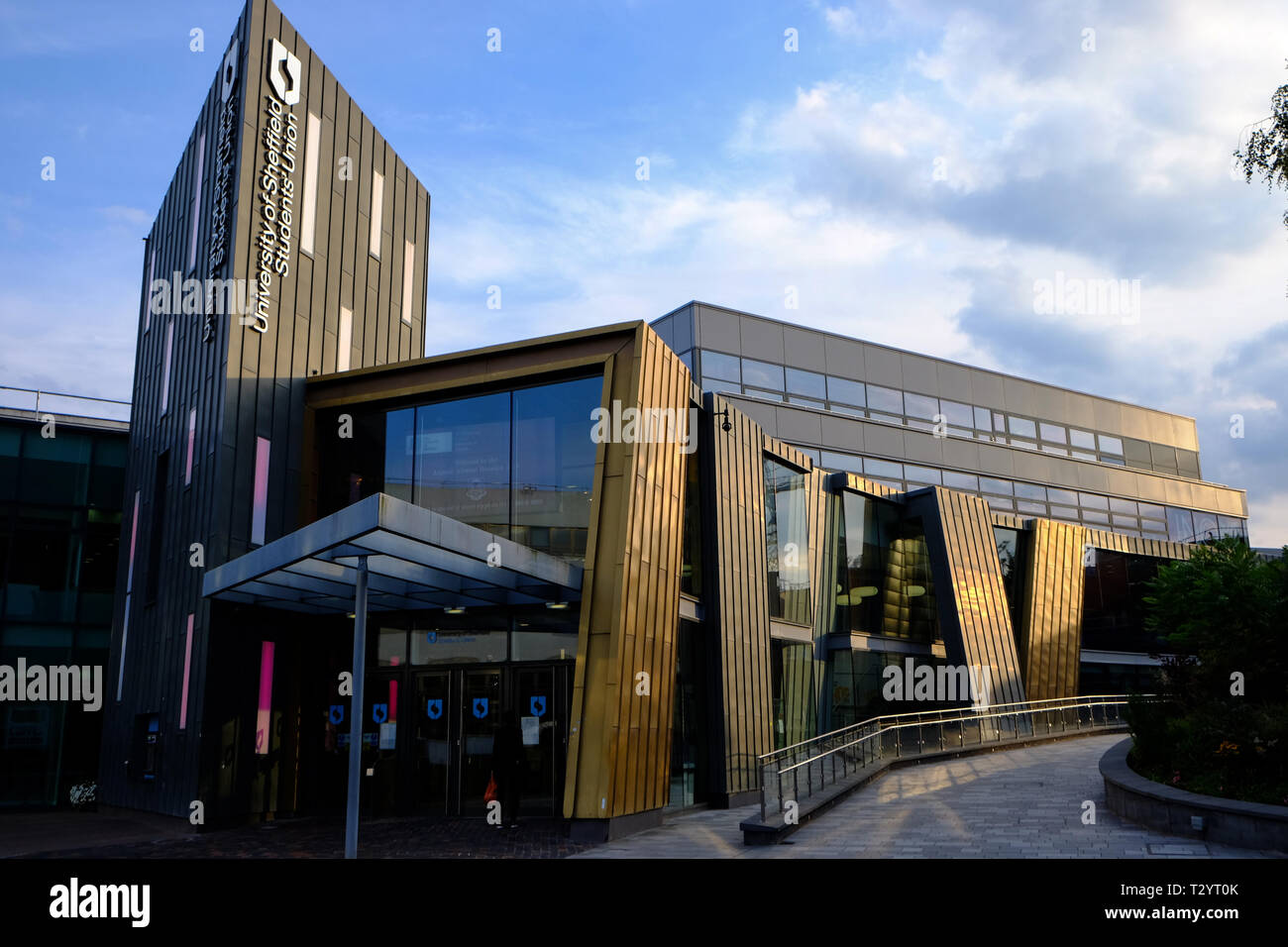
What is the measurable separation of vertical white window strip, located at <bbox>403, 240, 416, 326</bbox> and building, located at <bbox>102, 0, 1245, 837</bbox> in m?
0.06

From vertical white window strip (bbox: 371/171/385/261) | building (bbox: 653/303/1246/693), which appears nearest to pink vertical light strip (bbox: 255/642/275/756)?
vertical white window strip (bbox: 371/171/385/261)

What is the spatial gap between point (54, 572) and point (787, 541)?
58.7 ft

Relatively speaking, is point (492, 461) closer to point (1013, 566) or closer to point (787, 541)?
point (787, 541)

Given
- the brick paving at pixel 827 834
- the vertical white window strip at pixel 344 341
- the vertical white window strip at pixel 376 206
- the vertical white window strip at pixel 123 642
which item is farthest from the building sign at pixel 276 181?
the brick paving at pixel 827 834

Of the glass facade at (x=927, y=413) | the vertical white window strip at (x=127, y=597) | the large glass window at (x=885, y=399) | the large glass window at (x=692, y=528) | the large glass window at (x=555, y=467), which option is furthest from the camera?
the large glass window at (x=885, y=399)

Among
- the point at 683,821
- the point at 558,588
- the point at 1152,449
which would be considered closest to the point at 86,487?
the point at 558,588

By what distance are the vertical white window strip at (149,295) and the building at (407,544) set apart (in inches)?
6.0

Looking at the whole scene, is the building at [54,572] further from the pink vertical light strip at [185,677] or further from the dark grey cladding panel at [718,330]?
the dark grey cladding panel at [718,330]

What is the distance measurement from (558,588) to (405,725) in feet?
13.2

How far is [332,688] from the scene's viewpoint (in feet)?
56.2

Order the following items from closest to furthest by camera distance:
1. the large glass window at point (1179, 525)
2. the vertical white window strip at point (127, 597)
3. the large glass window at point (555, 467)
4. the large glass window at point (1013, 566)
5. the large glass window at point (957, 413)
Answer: the large glass window at point (555, 467), the vertical white window strip at point (127, 597), the large glass window at point (1013, 566), the large glass window at point (957, 413), the large glass window at point (1179, 525)

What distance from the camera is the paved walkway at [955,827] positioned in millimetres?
10359

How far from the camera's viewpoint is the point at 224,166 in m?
18.3

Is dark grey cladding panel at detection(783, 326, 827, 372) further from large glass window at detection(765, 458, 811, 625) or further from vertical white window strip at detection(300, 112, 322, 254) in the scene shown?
vertical white window strip at detection(300, 112, 322, 254)
